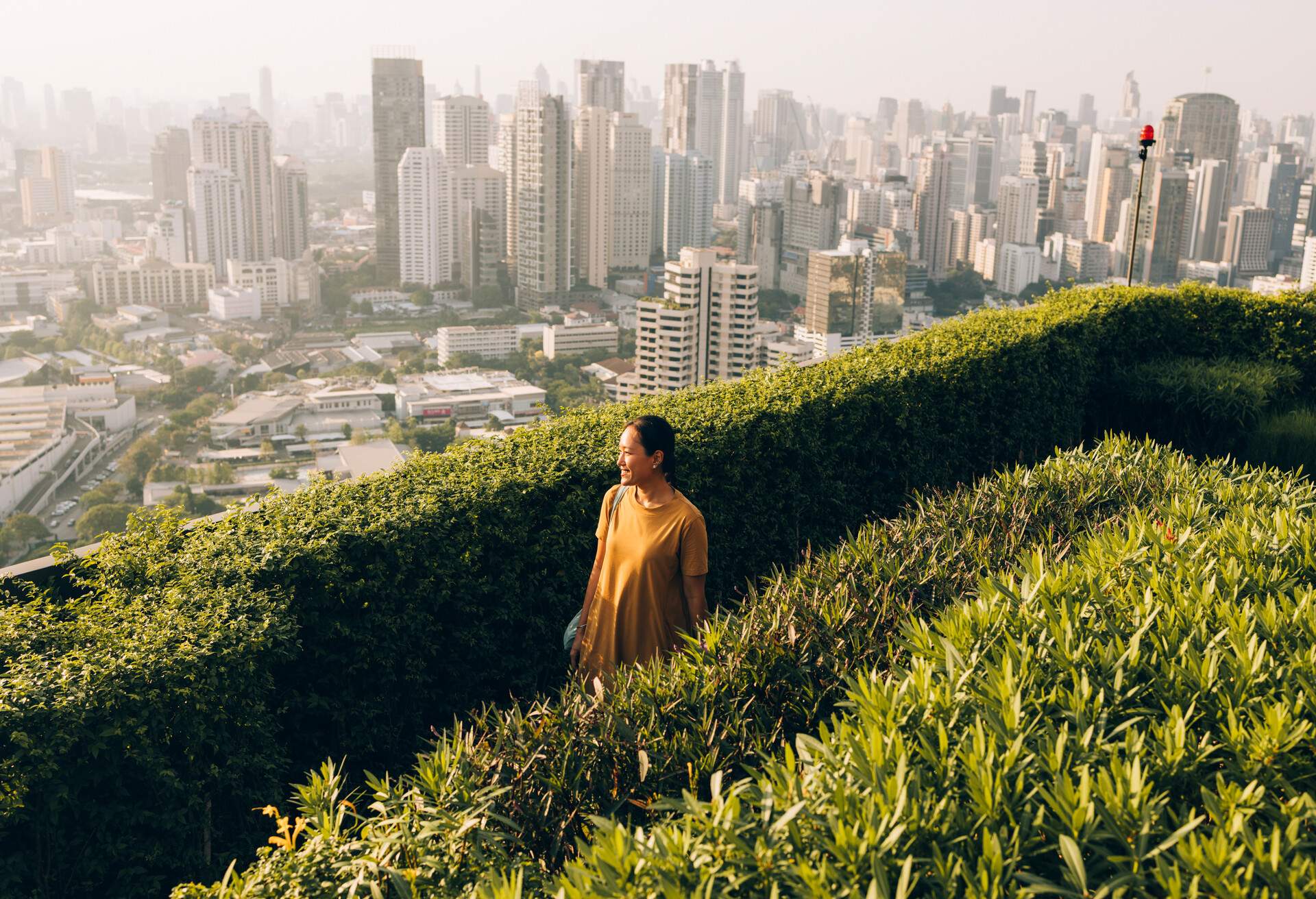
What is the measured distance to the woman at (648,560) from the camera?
311cm

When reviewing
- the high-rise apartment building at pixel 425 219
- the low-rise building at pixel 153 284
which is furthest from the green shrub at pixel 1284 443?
the high-rise apartment building at pixel 425 219

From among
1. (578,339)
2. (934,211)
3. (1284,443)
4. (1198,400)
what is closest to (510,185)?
(578,339)

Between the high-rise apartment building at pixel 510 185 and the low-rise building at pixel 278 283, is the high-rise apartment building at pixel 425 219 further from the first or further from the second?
the low-rise building at pixel 278 283

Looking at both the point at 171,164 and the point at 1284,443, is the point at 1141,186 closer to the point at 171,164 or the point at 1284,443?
the point at 1284,443

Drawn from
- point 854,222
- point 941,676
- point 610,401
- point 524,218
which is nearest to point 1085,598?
point 941,676

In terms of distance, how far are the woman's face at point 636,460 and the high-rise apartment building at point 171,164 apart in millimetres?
58947

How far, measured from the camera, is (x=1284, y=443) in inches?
261

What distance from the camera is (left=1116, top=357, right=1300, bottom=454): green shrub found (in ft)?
22.8

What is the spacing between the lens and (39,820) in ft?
7.57

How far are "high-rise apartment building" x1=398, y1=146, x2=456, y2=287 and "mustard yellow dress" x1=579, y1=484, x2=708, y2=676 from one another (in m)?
54.2

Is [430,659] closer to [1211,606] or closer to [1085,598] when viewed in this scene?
[1085,598]

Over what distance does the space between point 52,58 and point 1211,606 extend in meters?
49.0

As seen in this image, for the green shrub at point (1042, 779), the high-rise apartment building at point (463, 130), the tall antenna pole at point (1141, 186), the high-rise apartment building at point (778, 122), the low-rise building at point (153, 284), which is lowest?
the low-rise building at point (153, 284)

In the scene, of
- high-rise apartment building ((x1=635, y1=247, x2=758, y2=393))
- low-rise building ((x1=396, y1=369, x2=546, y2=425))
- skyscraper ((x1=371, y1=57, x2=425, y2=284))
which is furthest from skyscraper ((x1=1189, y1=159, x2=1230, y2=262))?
low-rise building ((x1=396, y1=369, x2=546, y2=425))
